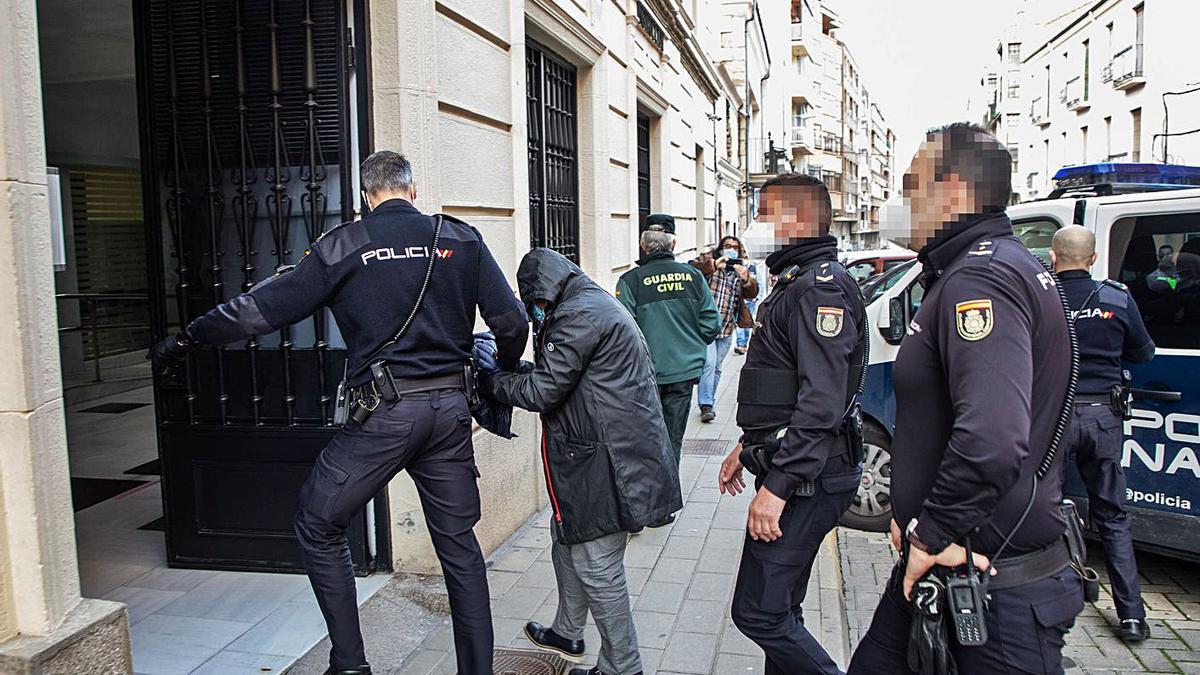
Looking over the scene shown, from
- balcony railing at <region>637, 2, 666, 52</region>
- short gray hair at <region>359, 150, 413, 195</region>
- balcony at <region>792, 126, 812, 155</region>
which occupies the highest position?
balcony at <region>792, 126, 812, 155</region>

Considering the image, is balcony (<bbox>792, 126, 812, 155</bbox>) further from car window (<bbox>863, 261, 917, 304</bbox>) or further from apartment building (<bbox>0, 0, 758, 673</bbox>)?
apartment building (<bbox>0, 0, 758, 673</bbox>)

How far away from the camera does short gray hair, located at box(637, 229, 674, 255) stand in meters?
6.48

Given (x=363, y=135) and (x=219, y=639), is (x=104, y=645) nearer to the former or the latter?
(x=219, y=639)

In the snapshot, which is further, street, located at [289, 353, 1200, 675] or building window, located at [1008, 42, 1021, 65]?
building window, located at [1008, 42, 1021, 65]

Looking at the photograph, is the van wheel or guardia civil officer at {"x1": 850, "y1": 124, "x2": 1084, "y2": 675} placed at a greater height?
guardia civil officer at {"x1": 850, "y1": 124, "x2": 1084, "y2": 675}

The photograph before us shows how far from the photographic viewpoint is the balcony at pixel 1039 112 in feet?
115

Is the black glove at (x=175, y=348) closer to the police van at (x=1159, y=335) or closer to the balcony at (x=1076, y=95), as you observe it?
the police van at (x=1159, y=335)

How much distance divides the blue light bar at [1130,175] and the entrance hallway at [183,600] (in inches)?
207

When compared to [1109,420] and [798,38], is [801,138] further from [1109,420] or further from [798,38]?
[1109,420]

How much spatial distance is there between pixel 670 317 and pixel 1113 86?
2396cm

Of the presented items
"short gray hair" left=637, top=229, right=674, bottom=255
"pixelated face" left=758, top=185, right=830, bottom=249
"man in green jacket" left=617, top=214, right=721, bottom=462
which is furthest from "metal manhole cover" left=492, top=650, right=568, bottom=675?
"short gray hair" left=637, top=229, right=674, bottom=255

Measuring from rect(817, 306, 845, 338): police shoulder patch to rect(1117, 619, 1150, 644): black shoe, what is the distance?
8.70 ft

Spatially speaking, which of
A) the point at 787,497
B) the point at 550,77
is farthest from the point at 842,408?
the point at 550,77

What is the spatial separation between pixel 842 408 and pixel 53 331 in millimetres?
2476
